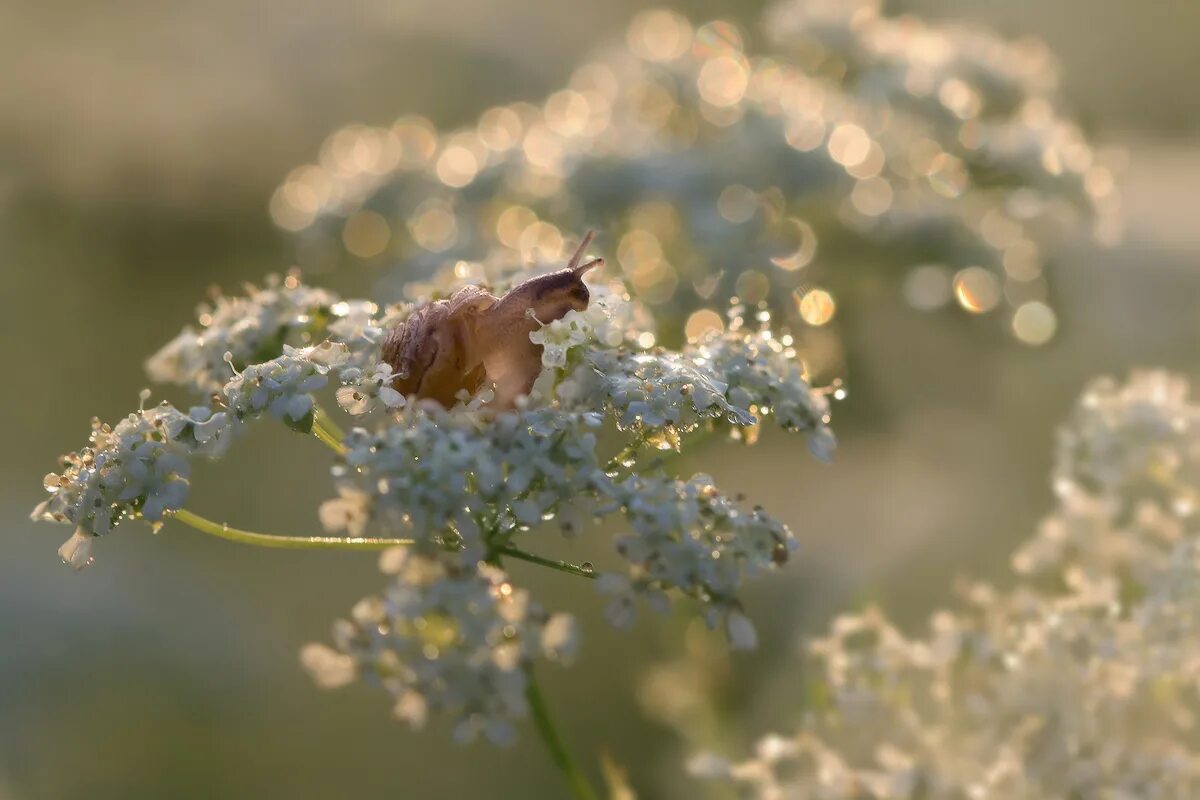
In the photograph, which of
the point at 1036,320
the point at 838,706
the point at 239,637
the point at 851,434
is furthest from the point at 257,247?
the point at 838,706

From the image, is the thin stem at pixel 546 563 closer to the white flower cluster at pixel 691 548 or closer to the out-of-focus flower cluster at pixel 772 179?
the white flower cluster at pixel 691 548

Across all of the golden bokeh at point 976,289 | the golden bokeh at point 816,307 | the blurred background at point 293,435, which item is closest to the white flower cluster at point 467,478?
the blurred background at point 293,435

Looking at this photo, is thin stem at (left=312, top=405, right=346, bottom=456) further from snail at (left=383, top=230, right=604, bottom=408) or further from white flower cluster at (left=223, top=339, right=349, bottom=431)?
snail at (left=383, top=230, right=604, bottom=408)

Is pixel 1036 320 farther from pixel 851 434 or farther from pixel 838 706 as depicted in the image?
pixel 838 706

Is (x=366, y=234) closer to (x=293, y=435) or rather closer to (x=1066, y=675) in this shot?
(x=293, y=435)

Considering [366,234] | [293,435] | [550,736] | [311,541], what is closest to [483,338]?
[311,541]

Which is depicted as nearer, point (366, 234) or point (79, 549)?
point (79, 549)

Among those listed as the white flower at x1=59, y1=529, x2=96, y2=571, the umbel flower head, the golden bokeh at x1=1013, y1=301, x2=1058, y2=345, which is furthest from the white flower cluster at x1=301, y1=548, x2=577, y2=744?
the golden bokeh at x1=1013, y1=301, x2=1058, y2=345
